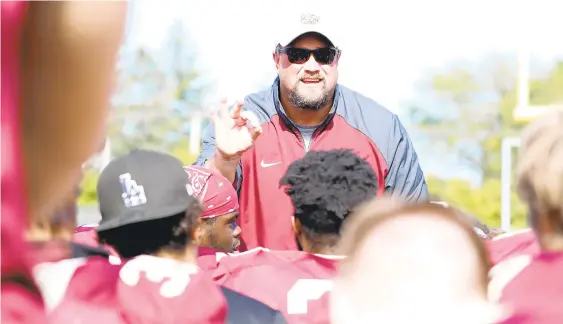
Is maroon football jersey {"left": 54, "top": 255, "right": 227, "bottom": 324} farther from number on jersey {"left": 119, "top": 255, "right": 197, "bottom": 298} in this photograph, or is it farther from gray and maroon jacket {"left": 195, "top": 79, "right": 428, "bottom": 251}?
gray and maroon jacket {"left": 195, "top": 79, "right": 428, "bottom": 251}

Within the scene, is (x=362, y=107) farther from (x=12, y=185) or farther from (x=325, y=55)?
(x=12, y=185)

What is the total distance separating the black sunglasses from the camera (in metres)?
3.73

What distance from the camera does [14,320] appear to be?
42.3 inches

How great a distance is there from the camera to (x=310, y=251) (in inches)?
100

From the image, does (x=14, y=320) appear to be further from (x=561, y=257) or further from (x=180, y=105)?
(x=180, y=105)

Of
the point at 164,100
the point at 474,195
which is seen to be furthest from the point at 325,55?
the point at 164,100

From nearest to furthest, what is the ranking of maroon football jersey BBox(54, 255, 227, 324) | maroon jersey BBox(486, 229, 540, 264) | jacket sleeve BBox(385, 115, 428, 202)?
maroon football jersey BBox(54, 255, 227, 324) < maroon jersey BBox(486, 229, 540, 264) < jacket sleeve BBox(385, 115, 428, 202)

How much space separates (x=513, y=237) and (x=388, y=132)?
1.46m

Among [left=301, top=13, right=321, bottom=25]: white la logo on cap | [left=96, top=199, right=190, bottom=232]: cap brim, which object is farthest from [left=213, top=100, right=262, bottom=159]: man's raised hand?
[left=96, top=199, right=190, bottom=232]: cap brim

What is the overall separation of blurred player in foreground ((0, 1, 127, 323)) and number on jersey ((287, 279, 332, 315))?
4.38 feet

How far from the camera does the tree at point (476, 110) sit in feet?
103

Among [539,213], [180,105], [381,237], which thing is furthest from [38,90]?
[180,105]

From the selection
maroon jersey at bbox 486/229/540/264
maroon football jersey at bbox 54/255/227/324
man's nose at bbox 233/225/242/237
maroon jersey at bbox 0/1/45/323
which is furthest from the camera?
man's nose at bbox 233/225/242/237

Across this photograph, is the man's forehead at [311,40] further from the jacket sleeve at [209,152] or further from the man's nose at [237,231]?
the man's nose at [237,231]
